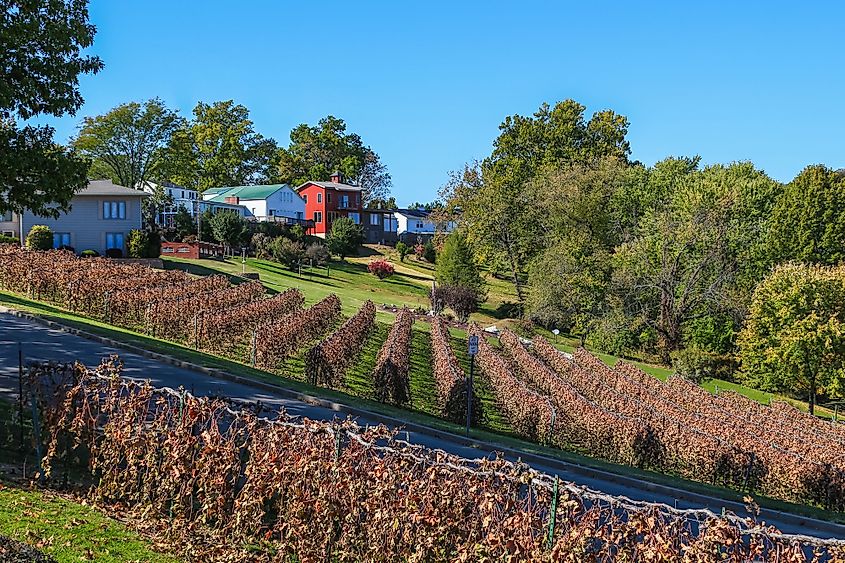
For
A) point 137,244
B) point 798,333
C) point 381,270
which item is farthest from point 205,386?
point 381,270

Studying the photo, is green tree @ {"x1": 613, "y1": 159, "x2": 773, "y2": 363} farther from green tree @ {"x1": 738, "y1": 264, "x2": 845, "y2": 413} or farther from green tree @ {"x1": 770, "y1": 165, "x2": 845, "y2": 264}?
green tree @ {"x1": 738, "y1": 264, "x2": 845, "y2": 413}

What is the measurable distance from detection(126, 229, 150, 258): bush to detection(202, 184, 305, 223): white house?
98.1 ft

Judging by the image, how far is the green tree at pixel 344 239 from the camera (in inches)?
2621

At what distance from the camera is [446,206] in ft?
225

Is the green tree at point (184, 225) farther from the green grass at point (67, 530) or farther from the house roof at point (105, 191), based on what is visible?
the green grass at point (67, 530)

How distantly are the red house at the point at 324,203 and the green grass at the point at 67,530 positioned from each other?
7180cm

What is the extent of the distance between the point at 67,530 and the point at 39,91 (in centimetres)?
1112

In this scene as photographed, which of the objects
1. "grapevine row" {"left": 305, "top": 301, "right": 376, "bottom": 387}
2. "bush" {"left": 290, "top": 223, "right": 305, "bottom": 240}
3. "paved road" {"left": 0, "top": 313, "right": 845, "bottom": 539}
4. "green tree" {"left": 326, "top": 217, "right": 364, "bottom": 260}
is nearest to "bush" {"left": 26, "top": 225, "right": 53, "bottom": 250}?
"paved road" {"left": 0, "top": 313, "right": 845, "bottom": 539}

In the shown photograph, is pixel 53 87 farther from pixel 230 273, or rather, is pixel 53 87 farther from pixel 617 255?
pixel 617 255

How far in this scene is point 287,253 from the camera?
5494cm

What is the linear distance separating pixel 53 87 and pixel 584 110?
6906cm

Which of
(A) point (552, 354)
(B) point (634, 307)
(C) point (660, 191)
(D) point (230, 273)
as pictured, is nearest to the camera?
(A) point (552, 354)

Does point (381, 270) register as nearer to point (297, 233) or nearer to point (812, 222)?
→ point (297, 233)

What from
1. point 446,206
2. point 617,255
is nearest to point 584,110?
point 446,206
